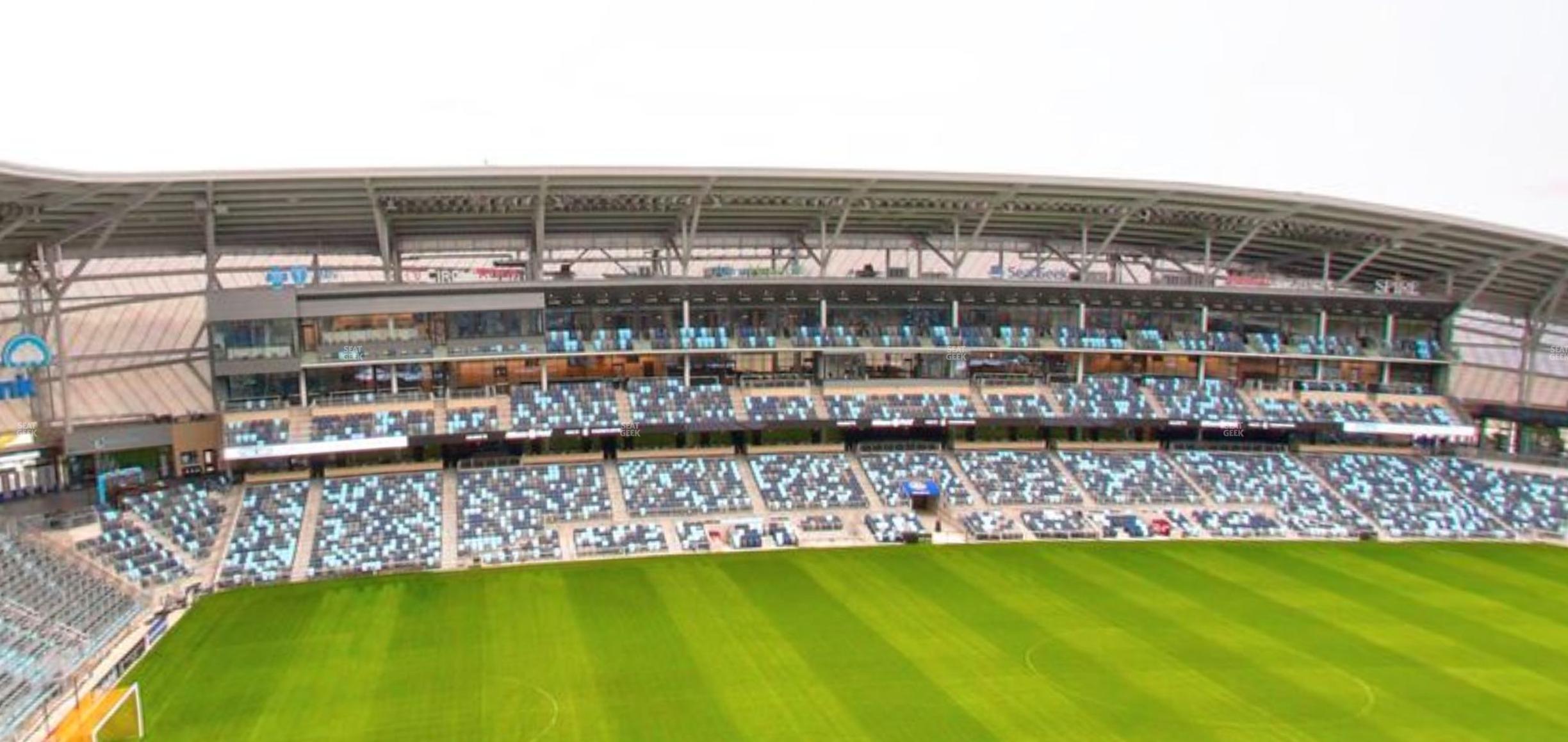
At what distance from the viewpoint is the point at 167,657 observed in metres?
31.7

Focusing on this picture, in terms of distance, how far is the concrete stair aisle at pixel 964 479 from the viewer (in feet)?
165

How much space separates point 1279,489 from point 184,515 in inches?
2082

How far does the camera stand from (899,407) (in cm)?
5362

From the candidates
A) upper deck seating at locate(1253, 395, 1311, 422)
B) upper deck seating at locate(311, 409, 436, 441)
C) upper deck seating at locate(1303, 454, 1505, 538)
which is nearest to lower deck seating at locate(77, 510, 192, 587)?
upper deck seating at locate(311, 409, 436, 441)

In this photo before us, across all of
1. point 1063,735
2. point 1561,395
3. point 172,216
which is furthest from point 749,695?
point 1561,395

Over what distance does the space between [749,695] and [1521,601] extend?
3188 cm

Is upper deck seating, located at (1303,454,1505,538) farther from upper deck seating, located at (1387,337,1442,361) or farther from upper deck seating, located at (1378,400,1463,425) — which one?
upper deck seating, located at (1387,337,1442,361)

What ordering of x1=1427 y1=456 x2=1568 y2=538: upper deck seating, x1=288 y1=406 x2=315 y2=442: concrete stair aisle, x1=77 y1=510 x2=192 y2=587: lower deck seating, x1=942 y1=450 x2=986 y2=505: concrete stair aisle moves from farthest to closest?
x1=1427 y1=456 x2=1568 y2=538: upper deck seating < x1=942 y1=450 x2=986 y2=505: concrete stair aisle < x1=288 y1=406 x2=315 y2=442: concrete stair aisle < x1=77 y1=510 x2=192 y2=587: lower deck seating

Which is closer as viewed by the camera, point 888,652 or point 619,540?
point 888,652

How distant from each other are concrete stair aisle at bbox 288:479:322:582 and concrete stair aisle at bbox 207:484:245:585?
2.56 m

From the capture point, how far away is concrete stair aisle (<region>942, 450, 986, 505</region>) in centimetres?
5041

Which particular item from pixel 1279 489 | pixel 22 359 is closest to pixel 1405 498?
pixel 1279 489

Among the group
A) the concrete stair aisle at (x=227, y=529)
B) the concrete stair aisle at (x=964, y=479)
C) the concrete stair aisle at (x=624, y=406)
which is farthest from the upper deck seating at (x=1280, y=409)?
the concrete stair aisle at (x=227, y=529)

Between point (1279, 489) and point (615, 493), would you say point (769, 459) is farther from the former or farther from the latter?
point (1279, 489)
